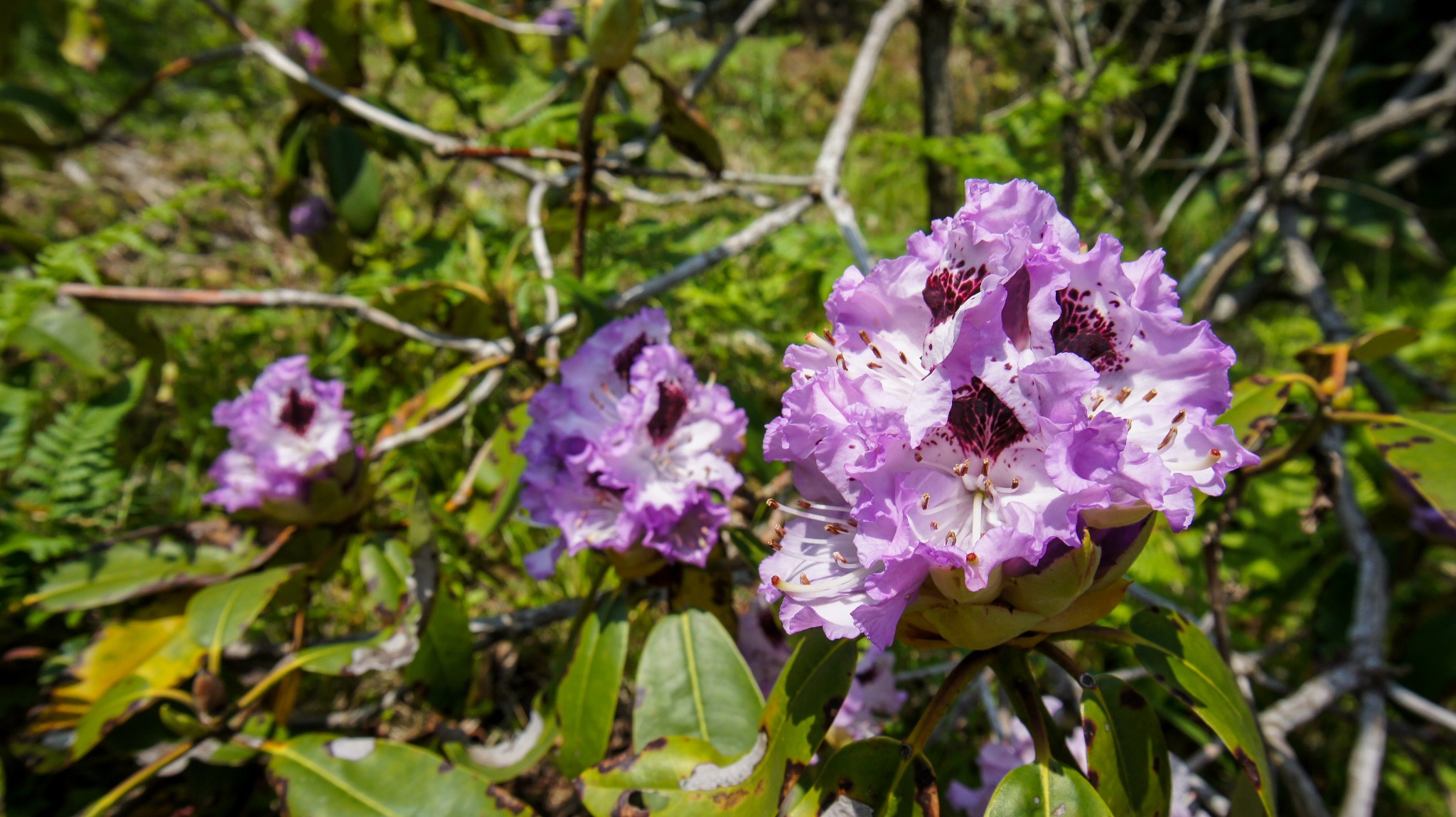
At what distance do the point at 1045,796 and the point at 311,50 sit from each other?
2994 mm

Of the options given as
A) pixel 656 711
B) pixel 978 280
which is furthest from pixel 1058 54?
pixel 656 711

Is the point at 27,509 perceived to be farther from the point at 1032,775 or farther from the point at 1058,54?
the point at 1058,54

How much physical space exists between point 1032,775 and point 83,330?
2.42 metres

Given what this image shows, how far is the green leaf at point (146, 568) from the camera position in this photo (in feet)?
5.72

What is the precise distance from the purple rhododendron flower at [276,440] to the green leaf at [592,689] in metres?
0.81

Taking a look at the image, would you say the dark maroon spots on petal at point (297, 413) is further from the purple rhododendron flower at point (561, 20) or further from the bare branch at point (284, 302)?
the purple rhododendron flower at point (561, 20)

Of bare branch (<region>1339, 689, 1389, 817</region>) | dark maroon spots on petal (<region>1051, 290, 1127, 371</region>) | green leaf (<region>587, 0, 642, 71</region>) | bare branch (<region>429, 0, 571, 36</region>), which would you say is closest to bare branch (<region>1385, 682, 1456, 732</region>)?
bare branch (<region>1339, 689, 1389, 817</region>)

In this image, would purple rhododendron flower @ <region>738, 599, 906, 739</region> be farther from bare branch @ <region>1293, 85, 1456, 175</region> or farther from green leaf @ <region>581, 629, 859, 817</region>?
bare branch @ <region>1293, 85, 1456, 175</region>

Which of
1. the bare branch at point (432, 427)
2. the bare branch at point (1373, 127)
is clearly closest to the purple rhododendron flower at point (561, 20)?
the bare branch at point (432, 427)

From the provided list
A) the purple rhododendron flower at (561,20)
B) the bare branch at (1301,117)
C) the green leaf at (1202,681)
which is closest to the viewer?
the green leaf at (1202,681)

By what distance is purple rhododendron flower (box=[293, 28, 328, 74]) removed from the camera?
2.62m

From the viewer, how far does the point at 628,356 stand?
1430 millimetres

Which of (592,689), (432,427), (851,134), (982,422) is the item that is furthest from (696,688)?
(851,134)

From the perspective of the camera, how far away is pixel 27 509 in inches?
78.4
